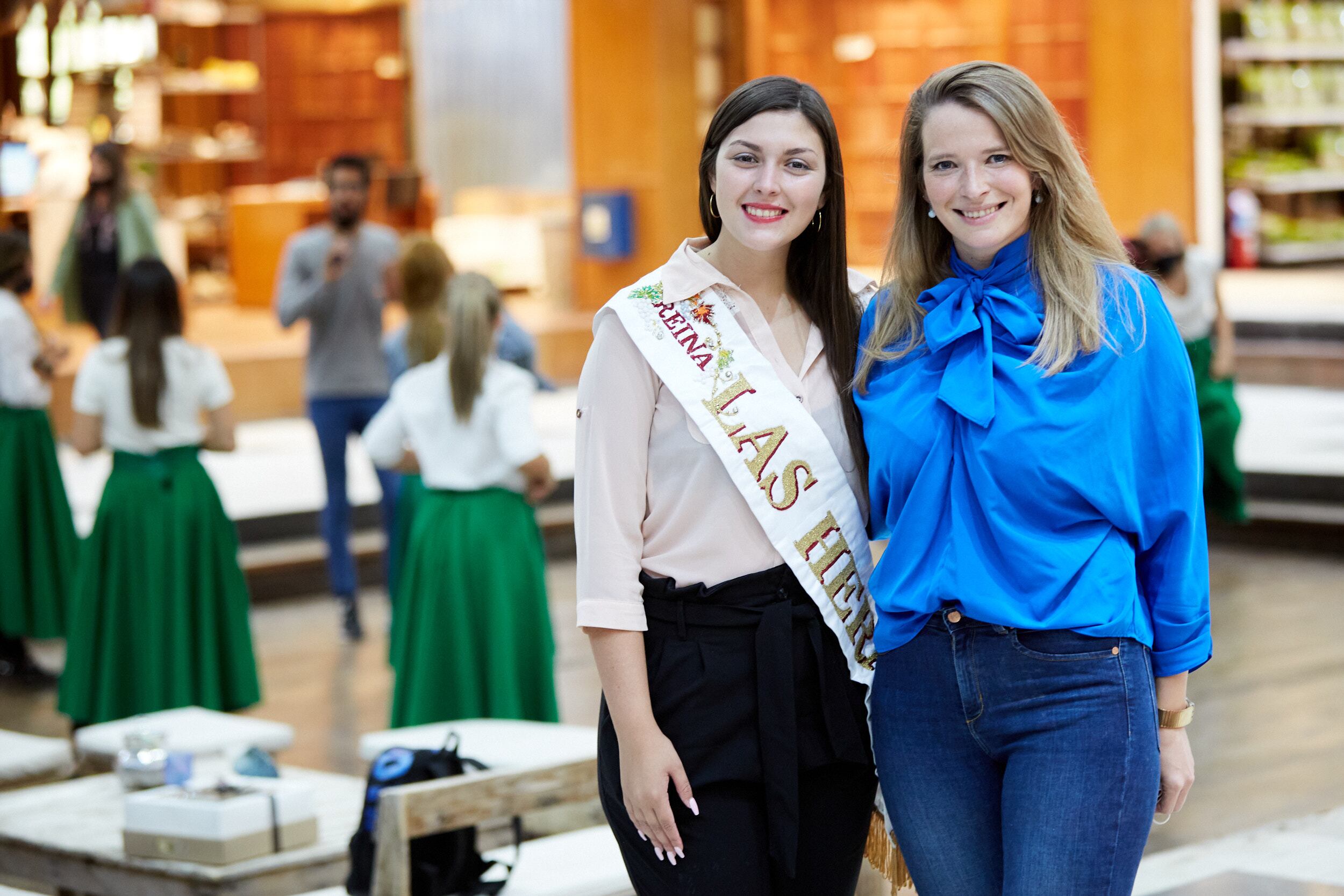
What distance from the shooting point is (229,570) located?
17.7ft

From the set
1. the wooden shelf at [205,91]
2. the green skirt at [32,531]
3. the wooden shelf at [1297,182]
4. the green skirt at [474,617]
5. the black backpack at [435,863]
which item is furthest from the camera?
the wooden shelf at [205,91]

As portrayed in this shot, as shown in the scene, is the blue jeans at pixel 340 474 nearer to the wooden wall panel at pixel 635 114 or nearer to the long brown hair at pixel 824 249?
the long brown hair at pixel 824 249

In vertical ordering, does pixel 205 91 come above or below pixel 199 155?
above

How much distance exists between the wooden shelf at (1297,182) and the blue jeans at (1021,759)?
1237 centimetres

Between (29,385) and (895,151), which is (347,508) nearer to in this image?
(29,385)

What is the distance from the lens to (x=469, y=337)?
4586mm

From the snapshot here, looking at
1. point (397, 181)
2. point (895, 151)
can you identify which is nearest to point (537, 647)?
point (895, 151)

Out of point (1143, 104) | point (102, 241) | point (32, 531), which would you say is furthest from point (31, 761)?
point (1143, 104)

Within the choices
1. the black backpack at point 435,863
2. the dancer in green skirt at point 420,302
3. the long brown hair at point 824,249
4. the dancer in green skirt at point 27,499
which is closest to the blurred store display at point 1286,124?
the dancer in green skirt at point 420,302

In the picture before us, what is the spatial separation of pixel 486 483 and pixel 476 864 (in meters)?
1.69

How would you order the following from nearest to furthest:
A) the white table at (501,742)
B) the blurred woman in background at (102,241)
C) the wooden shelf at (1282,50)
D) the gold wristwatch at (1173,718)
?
the gold wristwatch at (1173,718)
the white table at (501,742)
the blurred woman in background at (102,241)
the wooden shelf at (1282,50)

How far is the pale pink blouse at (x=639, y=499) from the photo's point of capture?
1923mm

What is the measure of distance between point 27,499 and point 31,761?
91.4 inches

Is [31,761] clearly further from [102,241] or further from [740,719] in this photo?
[102,241]
